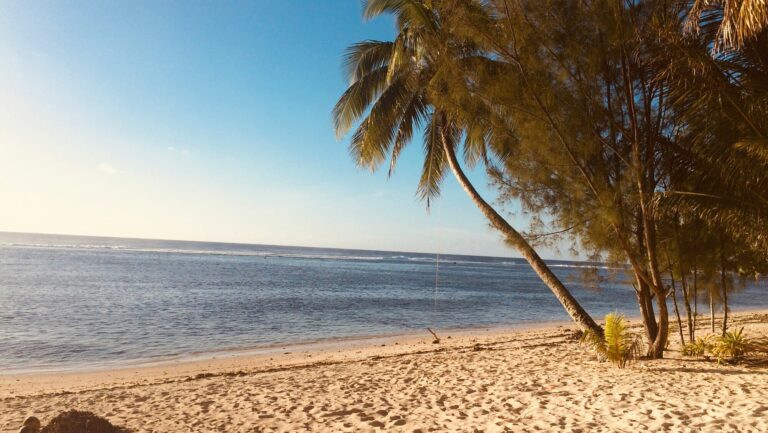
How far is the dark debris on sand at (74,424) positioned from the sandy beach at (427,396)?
821 millimetres

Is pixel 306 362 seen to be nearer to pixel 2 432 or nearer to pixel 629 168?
pixel 2 432

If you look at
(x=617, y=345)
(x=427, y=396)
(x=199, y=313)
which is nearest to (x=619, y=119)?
(x=617, y=345)

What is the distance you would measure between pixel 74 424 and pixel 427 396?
4.02 meters

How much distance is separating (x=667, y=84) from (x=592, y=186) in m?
1.83

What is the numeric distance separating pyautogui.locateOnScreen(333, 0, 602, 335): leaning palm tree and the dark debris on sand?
7.22 metres

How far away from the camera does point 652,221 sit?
23.5ft

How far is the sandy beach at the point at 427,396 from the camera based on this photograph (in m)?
4.85

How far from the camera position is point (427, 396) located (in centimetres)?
620

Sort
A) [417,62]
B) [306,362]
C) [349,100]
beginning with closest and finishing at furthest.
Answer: [417,62] → [306,362] → [349,100]

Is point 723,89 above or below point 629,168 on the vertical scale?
Answer: above

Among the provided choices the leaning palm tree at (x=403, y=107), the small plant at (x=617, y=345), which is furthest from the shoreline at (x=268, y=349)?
the small plant at (x=617, y=345)

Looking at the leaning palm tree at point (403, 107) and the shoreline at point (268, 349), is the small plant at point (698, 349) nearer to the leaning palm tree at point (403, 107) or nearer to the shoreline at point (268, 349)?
the leaning palm tree at point (403, 107)

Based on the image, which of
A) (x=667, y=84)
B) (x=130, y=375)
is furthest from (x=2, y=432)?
(x=667, y=84)

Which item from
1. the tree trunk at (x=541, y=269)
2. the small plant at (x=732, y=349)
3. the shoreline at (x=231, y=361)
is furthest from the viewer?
the shoreline at (x=231, y=361)
